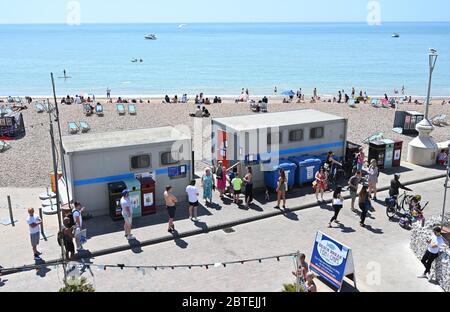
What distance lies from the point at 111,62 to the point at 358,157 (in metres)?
101

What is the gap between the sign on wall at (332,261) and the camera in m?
9.94

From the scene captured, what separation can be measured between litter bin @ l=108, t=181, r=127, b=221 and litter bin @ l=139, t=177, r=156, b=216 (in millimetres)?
611

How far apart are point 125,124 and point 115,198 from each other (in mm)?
15883

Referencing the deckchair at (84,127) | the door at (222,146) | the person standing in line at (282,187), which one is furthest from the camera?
the deckchair at (84,127)

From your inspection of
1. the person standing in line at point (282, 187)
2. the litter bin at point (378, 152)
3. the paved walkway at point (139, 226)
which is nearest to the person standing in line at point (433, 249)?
the paved walkway at point (139, 226)

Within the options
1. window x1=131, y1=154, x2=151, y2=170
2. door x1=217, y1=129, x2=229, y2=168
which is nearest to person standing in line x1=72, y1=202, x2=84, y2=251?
window x1=131, y1=154, x2=151, y2=170

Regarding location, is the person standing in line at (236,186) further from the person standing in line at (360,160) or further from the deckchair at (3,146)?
the deckchair at (3,146)

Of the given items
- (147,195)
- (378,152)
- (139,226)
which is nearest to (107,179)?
(147,195)

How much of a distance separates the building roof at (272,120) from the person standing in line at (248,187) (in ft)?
5.47

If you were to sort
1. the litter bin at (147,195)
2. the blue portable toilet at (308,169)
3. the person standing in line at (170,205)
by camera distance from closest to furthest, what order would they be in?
the person standing in line at (170,205) < the litter bin at (147,195) < the blue portable toilet at (308,169)

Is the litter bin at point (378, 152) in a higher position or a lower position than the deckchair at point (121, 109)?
higher

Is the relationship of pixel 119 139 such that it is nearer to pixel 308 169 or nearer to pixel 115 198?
pixel 115 198

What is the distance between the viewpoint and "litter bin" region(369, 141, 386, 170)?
18.5 m

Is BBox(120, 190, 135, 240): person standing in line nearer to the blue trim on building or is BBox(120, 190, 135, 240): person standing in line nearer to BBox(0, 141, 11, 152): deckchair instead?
the blue trim on building
